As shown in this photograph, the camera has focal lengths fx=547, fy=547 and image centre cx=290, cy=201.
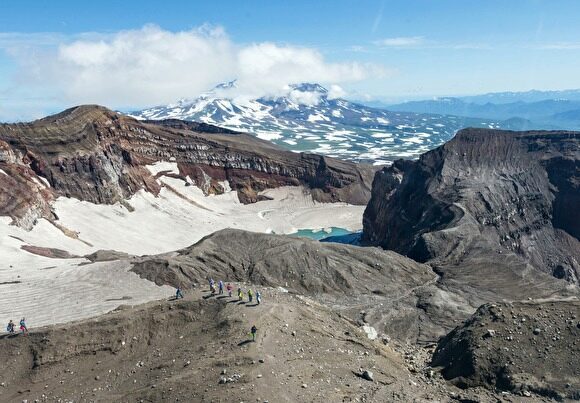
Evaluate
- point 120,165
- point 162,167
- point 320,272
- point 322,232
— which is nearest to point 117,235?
point 120,165

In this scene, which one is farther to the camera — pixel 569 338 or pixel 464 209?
pixel 464 209

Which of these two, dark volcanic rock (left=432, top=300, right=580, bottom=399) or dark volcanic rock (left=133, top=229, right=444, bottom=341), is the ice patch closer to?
dark volcanic rock (left=133, top=229, right=444, bottom=341)

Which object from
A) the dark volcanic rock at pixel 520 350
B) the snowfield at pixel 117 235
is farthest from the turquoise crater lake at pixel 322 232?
the dark volcanic rock at pixel 520 350

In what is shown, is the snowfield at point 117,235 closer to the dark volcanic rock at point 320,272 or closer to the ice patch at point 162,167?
the ice patch at point 162,167

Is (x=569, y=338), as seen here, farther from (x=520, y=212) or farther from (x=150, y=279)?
(x=520, y=212)

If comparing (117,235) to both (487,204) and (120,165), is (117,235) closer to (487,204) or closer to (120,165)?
(120,165)

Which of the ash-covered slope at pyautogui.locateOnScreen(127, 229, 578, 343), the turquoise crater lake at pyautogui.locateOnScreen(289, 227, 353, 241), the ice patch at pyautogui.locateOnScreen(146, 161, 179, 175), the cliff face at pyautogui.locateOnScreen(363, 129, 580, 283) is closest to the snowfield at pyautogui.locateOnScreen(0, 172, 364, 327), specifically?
the ice patch at pyautogui.locateOnScreen(146, 161, 179, 175)

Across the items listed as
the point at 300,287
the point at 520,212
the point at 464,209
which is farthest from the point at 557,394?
the point at 520,212
